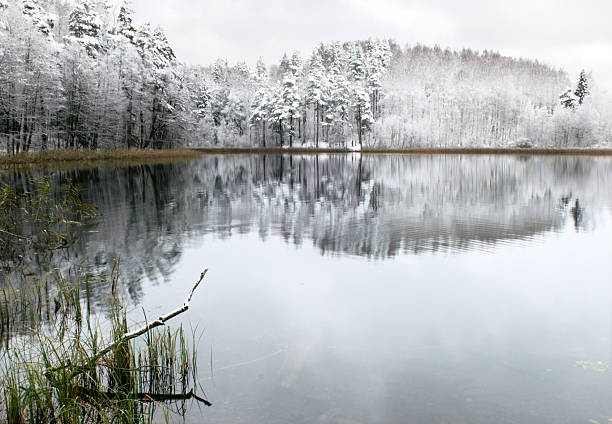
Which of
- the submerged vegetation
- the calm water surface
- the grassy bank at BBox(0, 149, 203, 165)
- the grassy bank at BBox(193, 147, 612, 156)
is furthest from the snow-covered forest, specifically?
the submerged vegetation

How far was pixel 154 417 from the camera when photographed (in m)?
4.67

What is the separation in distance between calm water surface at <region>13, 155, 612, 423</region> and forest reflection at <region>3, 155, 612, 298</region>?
12 cm

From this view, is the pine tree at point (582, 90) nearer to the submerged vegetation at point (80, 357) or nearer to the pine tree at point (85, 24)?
the pine tree at point (85, 24)

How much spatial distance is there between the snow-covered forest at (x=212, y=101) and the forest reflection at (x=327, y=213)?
20611 mm

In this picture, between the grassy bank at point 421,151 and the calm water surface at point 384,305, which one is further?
the grassy bank at point 421,151

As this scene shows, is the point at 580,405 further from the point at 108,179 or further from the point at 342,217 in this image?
the point at 108,179

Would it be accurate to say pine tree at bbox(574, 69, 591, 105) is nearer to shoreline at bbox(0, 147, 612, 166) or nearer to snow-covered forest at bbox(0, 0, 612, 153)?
snow-covered forest at bbox(0, 0, 612, 153)

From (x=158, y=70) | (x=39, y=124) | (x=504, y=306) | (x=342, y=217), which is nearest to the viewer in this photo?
(x=504, y=306)

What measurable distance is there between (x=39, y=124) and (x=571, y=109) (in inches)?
3967

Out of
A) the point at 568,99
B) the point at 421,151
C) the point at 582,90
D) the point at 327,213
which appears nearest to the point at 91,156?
the point at 327,213

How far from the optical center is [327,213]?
1798 cm

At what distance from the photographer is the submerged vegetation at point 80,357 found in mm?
4145

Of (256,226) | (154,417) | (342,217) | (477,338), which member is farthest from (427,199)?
(154,417)

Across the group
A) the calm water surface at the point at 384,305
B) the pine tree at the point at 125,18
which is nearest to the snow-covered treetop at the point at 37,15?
the pine tree at the point at 125,18
